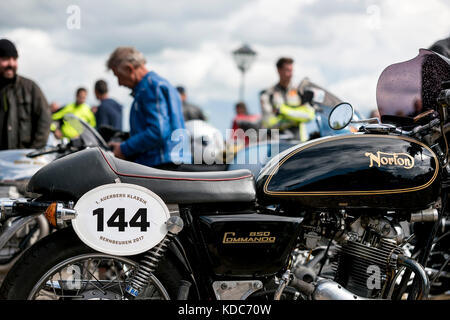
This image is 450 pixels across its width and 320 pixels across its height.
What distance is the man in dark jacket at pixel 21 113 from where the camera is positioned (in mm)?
5516

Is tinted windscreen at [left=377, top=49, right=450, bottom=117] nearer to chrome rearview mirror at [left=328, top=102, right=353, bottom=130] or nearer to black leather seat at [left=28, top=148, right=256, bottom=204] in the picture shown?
chrome rearview mirror at [left=328, top=102, right=353, bottom=130]

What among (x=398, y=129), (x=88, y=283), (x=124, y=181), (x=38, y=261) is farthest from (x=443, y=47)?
(x=38, y=261)

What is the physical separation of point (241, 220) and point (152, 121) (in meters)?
1.84

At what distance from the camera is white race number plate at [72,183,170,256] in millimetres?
2314

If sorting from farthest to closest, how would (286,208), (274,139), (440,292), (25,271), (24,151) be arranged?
1. (24,151)
2. (274,139)
3. (440,292)
4. (286,208)
5. (25,271)

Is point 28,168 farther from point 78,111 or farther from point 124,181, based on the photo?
point 78,111

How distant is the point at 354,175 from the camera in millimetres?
2469

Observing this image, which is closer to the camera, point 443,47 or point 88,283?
point 88,283

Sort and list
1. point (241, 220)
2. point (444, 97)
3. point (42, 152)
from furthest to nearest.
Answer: point (42, 152)
point (444, 97)
point (241, 220)

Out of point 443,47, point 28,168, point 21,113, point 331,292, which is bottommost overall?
point 331,292

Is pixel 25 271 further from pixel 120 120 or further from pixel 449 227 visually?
pixel 120 120
